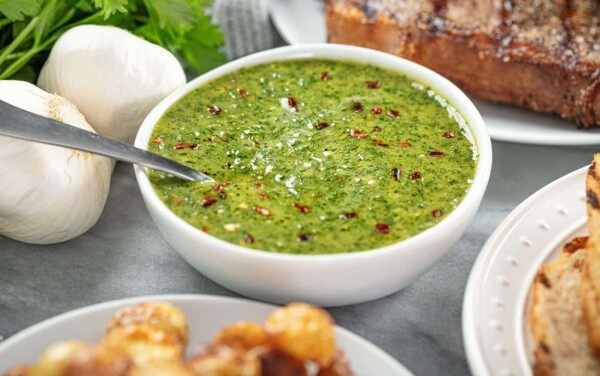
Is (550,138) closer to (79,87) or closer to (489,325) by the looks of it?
(489,325)

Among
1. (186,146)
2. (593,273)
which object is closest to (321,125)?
(186,146)

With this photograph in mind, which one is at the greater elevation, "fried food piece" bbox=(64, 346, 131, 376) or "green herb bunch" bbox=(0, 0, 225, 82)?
"fried food piece" bbox=(64, 346, 131, 376)

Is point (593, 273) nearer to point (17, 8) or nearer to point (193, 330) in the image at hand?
point (193, 330)

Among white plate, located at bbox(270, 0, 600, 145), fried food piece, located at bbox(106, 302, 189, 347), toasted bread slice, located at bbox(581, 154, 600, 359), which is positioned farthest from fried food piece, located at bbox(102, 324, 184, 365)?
white plate, located at bbox(270, 0, 600, 145)

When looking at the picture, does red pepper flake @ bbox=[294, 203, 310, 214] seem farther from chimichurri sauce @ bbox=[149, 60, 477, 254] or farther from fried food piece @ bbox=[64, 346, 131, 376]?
fried food piece @ bbox=[64, 346, 131, 376]

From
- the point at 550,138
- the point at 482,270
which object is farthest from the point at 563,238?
the point at 550,138

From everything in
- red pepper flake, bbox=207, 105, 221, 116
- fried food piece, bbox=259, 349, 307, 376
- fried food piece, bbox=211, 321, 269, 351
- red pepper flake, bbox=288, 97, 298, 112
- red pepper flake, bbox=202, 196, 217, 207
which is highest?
fried food piece, bbox=259, 349, 307, 376

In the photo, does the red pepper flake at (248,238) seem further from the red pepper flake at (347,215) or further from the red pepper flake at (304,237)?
the red pepper flake at (347,215)
